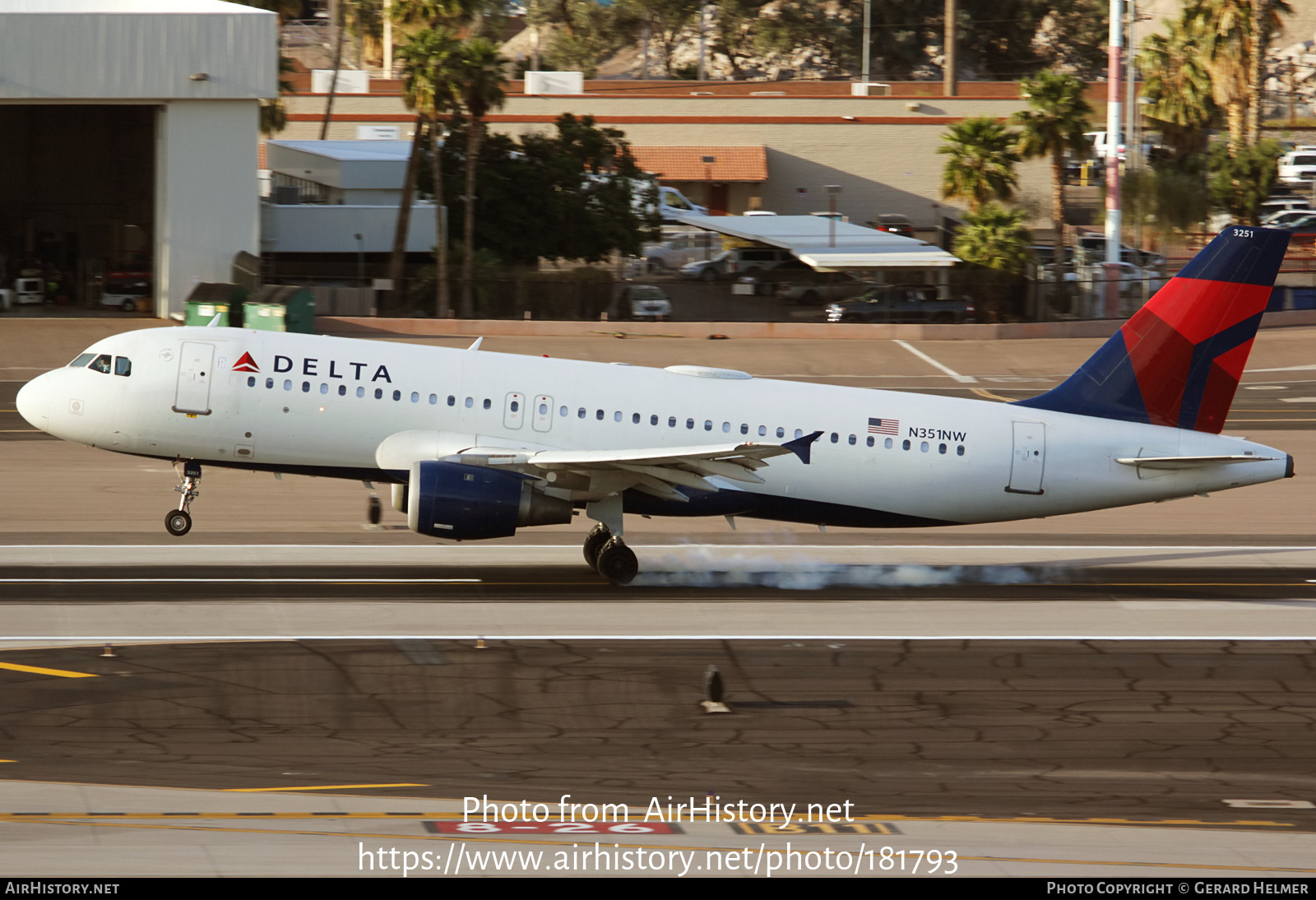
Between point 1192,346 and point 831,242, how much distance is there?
135 feet

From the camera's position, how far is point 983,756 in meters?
18.7

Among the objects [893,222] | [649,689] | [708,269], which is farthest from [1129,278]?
[649,689]

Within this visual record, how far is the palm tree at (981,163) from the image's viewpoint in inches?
2869

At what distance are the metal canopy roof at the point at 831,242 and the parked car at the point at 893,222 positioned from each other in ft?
33.3

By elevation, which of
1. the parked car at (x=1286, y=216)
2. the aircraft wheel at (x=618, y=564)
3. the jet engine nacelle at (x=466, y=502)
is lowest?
the aircraft wheel at (x=618, y=564)

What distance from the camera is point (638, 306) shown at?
216ft

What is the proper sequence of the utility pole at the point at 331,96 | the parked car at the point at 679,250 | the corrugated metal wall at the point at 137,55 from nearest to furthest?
the corrugated metal wall at the point at 137,55 < the parked car at the point at 679,250 < the utility pole at the point at 331,96

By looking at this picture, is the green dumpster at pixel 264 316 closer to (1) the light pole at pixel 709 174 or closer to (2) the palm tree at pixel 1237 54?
(1) the light pole at pixel 709 174

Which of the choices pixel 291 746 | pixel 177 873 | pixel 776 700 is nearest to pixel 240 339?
pixel 291 746

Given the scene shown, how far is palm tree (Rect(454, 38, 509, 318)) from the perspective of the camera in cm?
6525

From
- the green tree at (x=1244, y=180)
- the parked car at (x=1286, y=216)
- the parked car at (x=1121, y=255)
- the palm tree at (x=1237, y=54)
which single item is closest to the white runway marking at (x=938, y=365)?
the parked car at (x=1121, y=255)

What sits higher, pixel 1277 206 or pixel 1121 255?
pixel 1277 206

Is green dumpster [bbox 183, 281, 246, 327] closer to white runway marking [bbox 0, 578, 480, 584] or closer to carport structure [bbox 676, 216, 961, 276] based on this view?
carport structure [bbox 676, 216, 961, 276]

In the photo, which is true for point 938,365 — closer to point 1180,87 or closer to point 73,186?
point 73,186
